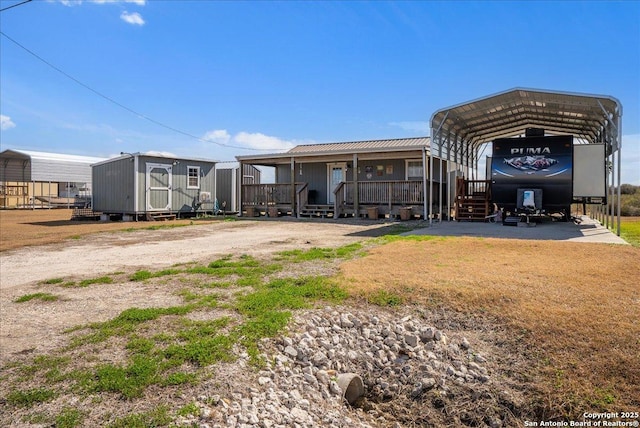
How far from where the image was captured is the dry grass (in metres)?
3.42

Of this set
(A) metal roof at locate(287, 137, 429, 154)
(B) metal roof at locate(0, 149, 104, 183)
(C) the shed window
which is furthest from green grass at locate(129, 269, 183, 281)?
(B) metal roof at locate(0, 149, 104, 183)

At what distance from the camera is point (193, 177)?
2195 cm

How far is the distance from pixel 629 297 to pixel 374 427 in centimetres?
347

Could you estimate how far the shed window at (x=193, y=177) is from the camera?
71.3ft

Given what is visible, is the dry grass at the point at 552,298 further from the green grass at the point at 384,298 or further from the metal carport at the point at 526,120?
the metal carport at the point at 526,120

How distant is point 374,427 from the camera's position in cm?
345

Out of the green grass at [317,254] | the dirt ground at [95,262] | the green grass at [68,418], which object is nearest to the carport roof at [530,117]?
the dirt ground at [95,262]

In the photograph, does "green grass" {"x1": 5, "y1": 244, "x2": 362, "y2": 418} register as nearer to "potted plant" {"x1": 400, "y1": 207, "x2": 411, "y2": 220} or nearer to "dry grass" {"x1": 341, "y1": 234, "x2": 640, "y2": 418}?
"dry grass" {"x1": 341, "y1": 234, "x2": 640, "y2": 418}

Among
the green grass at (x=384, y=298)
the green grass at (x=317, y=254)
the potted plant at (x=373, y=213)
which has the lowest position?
the green grass at (x=384, y=298)

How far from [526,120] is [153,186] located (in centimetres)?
1645

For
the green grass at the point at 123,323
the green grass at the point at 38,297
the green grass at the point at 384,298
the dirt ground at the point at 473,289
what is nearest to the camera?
the dirt ground at the point at 473,289

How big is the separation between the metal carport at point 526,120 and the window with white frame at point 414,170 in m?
1.41

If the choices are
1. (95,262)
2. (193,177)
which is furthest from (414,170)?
(95,262)

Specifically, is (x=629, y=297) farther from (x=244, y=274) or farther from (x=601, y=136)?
(x=601, y=136)
